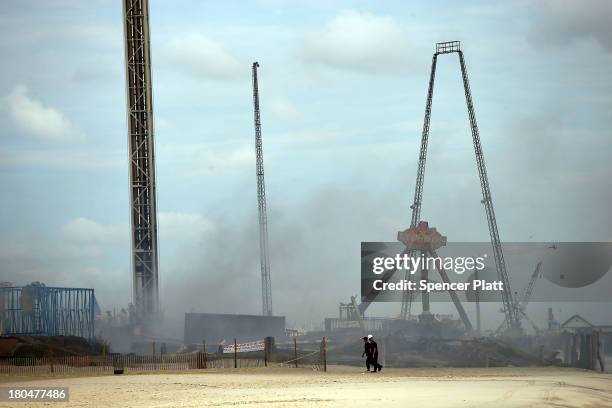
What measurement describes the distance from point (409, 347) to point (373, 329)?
50538 millimetres

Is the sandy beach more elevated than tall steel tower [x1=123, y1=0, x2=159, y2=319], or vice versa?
tall steel tower [x1=123, y1=0, x2=159, y2=319]

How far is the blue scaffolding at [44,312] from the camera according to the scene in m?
77.6

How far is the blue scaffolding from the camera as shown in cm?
7756

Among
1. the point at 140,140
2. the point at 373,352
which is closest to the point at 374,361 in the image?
the point at 373,352

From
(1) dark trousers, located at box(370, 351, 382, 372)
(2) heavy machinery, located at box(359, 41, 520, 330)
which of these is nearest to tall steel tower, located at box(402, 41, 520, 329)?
(2) heavy machinery, located at box(359, 41, 520, 330)

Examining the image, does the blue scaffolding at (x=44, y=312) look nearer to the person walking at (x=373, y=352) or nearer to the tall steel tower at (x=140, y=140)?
the tall steel tower at (x=140, y=140)

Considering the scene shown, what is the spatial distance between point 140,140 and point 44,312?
16213 mm

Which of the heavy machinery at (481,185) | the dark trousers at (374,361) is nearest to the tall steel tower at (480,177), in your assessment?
the heavy machinery at (481,185)

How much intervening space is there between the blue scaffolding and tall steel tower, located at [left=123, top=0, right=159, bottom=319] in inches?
234

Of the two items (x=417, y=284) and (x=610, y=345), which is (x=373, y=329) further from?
(x=610, y=345)

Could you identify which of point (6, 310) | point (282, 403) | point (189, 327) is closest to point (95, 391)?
point (282, 403)

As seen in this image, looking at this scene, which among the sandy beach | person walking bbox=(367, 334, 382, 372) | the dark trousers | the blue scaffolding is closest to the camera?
the sandy beach

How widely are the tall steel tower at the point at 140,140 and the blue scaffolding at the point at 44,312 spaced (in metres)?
5.94

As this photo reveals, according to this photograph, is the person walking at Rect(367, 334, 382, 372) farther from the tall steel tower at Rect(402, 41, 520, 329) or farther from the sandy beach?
the tall steel tower at Rect(402, 41, 520, 329)
